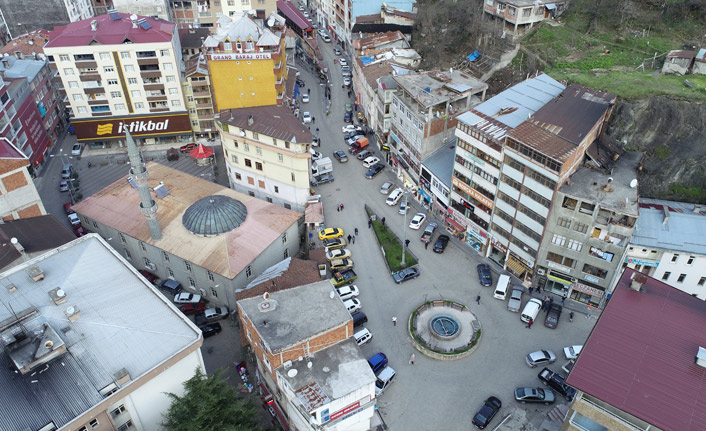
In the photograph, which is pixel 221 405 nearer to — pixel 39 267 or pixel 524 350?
pixel 39 267

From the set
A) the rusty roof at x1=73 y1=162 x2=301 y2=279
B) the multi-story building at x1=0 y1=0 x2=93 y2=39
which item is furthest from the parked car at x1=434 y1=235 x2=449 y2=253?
the multi-story building at x1=0 y1=0 x2=93 y2=39

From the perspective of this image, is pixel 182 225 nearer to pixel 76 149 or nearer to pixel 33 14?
pixel 76 149

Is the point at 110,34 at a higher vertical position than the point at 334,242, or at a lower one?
higher

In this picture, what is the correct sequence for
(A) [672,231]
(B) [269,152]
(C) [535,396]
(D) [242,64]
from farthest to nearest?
1. (D) [242,64]
2. (B) [269,152]
3. (A) [672,231]
4. (C) [535,396]

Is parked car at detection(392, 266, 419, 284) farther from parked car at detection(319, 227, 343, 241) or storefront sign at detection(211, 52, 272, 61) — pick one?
storefront sign at detection(211, 52, 272, 61)

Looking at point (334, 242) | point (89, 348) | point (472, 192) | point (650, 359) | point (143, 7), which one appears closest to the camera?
point (650, 359)

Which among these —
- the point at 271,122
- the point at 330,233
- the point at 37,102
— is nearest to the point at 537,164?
the point at 330,233
